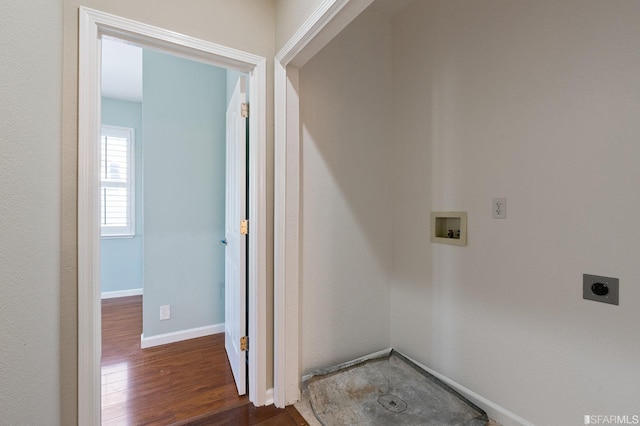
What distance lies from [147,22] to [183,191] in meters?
1.61

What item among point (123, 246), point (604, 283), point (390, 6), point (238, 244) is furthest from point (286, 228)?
point (123, 246)

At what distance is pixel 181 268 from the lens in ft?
8.96

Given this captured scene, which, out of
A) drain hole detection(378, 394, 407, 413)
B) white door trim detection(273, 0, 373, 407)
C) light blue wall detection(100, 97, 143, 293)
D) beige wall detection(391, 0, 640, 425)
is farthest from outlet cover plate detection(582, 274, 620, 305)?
light blue wall detection(100, 97, 143, 293)

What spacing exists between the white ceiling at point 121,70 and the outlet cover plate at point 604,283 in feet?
12.1

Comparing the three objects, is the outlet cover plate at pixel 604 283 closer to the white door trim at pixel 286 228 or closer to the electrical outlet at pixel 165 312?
the white door trim at pixel 286 228

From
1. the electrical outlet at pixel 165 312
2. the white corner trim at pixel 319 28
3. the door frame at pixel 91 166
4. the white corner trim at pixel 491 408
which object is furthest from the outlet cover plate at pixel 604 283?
the electrical outlet at pixel 165 312

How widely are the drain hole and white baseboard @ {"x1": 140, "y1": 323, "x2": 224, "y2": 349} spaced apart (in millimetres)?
1812

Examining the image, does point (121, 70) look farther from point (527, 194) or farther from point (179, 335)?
point (527, 194)

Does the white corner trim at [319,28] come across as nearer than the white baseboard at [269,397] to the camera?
Yes

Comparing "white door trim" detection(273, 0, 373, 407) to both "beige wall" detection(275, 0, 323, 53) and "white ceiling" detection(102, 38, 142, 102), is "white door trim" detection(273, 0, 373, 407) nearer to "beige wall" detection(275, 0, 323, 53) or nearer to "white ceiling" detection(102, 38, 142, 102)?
"beige wall" detection(275, 0, 323, 53)

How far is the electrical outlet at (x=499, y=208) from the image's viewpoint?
1602mm

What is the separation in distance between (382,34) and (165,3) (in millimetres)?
1557

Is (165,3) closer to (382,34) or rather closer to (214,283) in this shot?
(382,34)

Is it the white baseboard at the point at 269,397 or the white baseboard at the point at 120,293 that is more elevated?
the white baseboard at the point at 269,397
